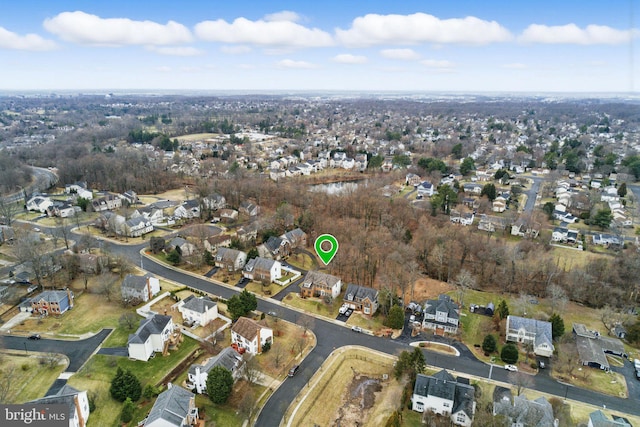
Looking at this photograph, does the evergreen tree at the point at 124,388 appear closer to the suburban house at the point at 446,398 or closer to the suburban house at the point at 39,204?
the suburban house at the point at 446,398

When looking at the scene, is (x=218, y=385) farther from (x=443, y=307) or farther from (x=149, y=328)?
(x=443, y=307)

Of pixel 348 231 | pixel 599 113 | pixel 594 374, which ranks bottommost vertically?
pixel 594 374

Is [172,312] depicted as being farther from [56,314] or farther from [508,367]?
[508,367]

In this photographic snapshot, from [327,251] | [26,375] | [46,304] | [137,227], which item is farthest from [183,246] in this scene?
[26,375]

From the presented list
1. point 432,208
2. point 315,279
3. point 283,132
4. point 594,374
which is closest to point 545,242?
point 432,208

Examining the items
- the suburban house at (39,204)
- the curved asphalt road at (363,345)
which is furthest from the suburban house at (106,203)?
the curved asphalt road at (363,345)

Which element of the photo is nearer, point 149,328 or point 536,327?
point 149,328
